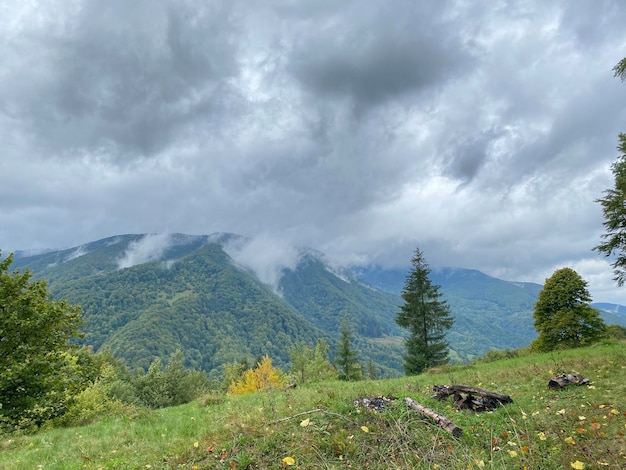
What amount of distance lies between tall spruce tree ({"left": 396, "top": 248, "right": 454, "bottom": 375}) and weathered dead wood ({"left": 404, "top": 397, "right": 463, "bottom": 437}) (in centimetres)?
2948

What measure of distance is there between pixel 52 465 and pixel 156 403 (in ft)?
173

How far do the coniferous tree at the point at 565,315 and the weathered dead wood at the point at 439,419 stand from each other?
32680 mm

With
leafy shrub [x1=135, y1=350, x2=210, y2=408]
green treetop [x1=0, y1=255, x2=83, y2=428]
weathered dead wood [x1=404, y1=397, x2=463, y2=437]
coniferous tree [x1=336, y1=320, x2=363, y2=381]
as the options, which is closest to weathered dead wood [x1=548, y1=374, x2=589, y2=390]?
weathered dead wood [x1=404, y1=397, x2=463, y2=437]

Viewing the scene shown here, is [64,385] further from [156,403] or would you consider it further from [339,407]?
[156,403]

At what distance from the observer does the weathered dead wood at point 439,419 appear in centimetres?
701

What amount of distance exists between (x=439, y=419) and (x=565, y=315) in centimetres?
3469

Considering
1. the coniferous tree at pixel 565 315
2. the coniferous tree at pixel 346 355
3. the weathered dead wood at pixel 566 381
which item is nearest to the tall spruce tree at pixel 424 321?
the coniferous tree at pixel 565 315

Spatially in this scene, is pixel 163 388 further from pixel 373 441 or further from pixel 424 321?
pixel 373 441

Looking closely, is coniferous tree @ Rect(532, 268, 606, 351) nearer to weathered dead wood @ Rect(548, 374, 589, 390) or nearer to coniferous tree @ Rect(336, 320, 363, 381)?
coniferous tree @ Rect(336, 320, 363, 381)

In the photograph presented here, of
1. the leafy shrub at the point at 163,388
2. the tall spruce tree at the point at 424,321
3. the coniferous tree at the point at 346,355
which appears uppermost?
the tall spruce tree at the point at 424,321

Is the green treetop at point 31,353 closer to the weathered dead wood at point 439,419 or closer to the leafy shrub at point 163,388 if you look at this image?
the weathered dead wood at point 439,419

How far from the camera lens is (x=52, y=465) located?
8102 millimetres

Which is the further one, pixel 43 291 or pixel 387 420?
pixel 43 291

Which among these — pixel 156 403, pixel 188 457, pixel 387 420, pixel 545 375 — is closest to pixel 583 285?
pixel 545 375
